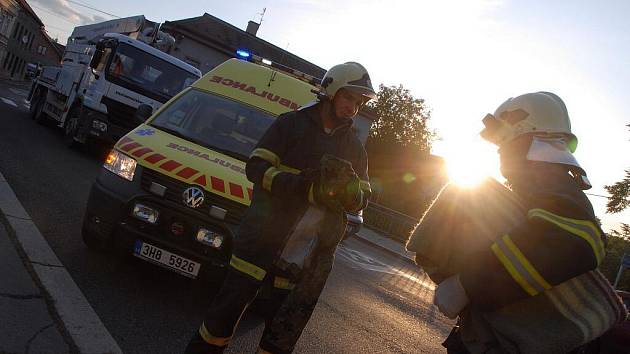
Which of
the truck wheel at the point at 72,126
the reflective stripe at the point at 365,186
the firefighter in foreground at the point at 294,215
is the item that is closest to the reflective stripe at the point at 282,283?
the firefighter in foreground at the point at 294,215

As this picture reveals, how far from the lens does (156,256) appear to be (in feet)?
14.1

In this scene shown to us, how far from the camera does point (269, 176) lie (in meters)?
2.94

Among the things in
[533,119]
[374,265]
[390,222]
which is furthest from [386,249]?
[533,119]

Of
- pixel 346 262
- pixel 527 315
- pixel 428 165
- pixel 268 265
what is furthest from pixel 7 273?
pixel 428 165

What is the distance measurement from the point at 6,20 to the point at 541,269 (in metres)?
68.9

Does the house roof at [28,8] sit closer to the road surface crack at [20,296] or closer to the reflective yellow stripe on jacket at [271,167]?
the road surface crack at [20,296]

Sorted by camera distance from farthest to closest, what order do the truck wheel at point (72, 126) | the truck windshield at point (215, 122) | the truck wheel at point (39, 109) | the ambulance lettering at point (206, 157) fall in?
the truck wheel at point (39, 109) → the truck wheel at point (72, 126) → the truck windshield at point (215, 122) → the ambulance lettering at point (206, 157)

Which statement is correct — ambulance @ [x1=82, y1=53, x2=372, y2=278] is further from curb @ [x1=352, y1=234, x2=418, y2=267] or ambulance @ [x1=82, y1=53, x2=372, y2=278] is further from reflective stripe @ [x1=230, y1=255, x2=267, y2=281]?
curb @ [x1=352, y1=234, x2=418, y2=267]

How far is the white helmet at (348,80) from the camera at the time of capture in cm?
322

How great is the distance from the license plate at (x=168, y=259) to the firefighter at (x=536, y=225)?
2701mm

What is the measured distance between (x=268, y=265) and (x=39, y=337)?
1.54 meters

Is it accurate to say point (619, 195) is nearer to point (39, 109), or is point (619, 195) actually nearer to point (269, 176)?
point (39, 109)

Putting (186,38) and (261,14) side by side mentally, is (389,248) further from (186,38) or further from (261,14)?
(261,14)

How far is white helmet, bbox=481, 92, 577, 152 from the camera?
6.68 ft
